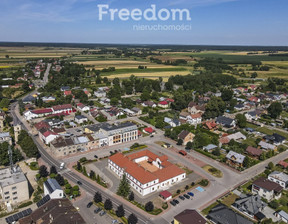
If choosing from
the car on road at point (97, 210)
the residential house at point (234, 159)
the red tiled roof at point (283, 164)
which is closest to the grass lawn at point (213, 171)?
the residential house at point (234, 159)

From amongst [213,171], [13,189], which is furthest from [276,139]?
[13,189]

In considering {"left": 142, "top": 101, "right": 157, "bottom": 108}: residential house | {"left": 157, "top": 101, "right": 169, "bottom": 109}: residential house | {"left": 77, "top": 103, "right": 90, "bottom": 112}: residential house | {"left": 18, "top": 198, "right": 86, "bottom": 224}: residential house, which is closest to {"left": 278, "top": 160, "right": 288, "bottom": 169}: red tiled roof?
{"left": 18, "top": 198, "right": 86, "bottom": 224}: residential house

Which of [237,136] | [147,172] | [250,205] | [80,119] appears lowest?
[250,205]

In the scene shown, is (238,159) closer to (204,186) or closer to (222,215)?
(204,186)

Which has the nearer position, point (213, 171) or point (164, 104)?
point (213, 171)

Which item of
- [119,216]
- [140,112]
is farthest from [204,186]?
[140,112]

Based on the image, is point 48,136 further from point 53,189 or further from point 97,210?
point 97,210
